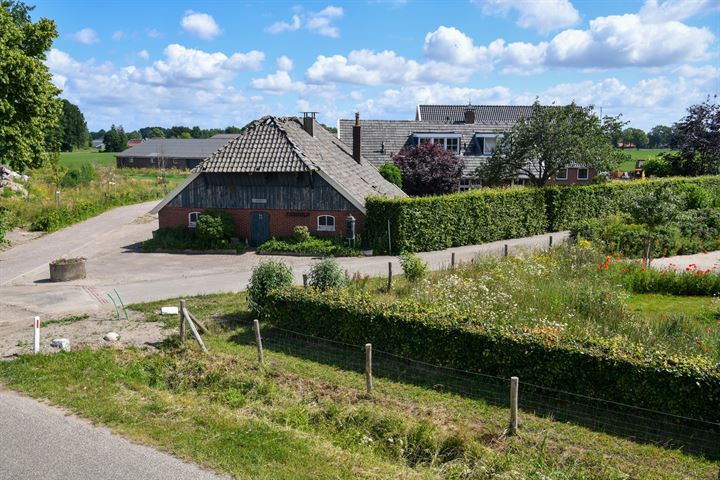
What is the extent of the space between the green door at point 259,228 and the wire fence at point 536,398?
16.5 meters

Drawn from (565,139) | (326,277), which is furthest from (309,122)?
(326,277)

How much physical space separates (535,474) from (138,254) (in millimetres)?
26504

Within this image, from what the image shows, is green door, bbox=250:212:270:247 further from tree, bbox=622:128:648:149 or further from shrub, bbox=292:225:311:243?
tree, bbox=622:128:648:149

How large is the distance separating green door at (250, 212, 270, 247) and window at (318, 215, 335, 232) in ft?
8.87

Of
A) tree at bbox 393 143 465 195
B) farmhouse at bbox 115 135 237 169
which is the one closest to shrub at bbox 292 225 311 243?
tree at bbox 393 143 465 195

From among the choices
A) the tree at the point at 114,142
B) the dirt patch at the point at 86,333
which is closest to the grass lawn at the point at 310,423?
the dirt patch at the point at 86,333

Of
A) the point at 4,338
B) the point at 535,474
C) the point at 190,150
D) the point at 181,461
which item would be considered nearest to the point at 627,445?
the point at 535,474

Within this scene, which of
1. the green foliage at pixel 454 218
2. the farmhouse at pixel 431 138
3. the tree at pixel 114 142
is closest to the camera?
the green foliage at pixel 454 218

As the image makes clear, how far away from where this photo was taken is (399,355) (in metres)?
15.0

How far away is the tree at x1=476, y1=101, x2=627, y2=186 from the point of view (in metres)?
37.7

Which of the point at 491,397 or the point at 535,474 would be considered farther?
the point at 491,397

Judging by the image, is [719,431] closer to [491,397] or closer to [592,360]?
[592,360]

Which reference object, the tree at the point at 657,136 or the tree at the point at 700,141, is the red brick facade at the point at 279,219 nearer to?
the tree at the point at 700,141

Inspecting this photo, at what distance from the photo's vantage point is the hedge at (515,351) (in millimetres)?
11297
